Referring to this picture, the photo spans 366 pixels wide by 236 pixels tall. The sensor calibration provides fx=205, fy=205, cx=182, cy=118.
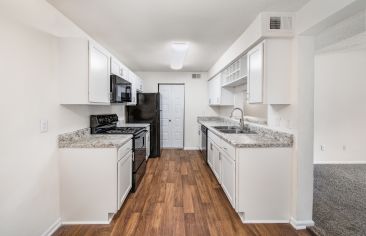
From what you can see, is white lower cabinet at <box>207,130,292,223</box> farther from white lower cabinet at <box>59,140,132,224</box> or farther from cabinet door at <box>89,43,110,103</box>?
cabinet door at <box>89,43,110,103</box>

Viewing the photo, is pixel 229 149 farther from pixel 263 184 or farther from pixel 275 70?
pixel 275 70

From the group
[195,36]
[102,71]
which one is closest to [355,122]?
[195,36]

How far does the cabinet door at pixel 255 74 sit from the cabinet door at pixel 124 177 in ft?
6.14

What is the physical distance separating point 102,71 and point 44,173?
4.65 feet

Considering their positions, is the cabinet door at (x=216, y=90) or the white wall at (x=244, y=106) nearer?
the white wall at (x=244, y=106)

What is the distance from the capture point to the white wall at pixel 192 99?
250 inches

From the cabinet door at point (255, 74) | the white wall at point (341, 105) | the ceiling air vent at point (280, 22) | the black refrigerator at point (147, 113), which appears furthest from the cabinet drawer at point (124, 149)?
the white wall at point (341, 105)

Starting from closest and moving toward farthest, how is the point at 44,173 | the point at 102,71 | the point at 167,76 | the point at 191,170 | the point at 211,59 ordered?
1. the point at 44,173
2. the point at 102,71
3. the point at 191,170
4. the point at 211,59
5. the point at 167,76

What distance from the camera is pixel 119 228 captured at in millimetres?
2254

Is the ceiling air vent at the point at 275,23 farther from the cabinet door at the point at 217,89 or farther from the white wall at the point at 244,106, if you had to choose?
the cabinet door at the point at 217,89

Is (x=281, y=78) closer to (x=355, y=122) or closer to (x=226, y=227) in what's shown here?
(x=226, y=227)

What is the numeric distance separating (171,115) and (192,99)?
83cm

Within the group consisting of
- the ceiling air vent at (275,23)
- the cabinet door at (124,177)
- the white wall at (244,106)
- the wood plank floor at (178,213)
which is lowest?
the wood plank floor at (178,213)

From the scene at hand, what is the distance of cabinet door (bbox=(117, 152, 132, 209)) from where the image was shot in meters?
2.44
